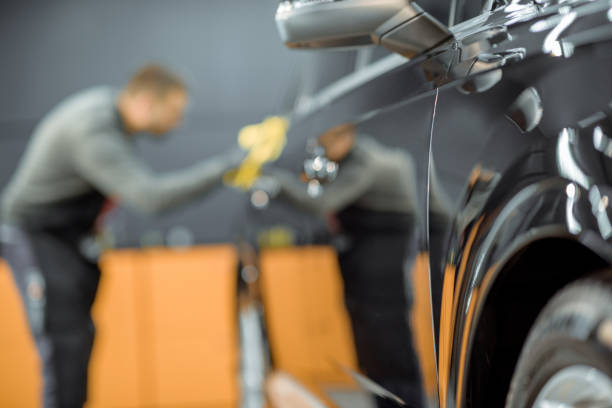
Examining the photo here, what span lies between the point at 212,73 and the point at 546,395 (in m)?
4.62

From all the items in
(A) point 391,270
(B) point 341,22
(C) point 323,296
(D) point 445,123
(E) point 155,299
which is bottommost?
(E) point 155,299

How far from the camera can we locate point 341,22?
3.37 ft

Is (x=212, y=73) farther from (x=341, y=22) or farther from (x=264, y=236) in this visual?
(x=341, y=22)

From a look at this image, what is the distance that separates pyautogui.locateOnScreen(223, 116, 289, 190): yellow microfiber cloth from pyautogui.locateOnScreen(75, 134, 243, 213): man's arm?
22 centimetres

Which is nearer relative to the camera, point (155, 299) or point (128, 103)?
point (128, 103)

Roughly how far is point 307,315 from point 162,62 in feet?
12.2

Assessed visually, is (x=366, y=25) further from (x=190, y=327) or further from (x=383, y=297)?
(x=190, y=327)

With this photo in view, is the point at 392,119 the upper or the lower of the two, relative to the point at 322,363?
upper

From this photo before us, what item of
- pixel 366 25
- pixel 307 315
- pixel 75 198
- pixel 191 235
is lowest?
pixel 191 235

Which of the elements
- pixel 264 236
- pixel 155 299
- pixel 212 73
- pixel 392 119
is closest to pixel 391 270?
pixel 392 119

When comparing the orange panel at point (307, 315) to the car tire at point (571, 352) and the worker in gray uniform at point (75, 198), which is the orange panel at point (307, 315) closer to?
the car tire at point (571, 352)

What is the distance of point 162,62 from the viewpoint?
509cm

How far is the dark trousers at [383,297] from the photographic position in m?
1.07

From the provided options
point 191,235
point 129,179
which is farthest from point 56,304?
point 191,235
